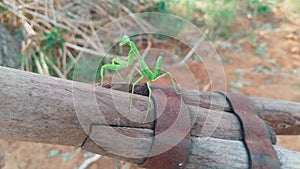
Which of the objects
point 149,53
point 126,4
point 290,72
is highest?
point 126,4

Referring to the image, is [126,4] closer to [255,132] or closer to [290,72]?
[290,72]

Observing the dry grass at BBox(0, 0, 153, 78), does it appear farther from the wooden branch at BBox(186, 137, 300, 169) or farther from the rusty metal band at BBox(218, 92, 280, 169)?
the wooden branch at BBox(186, 137, 300, 169)

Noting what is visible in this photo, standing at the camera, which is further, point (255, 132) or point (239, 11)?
point (239, 11)

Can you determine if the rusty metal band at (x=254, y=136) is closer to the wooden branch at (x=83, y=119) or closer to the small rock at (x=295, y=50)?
the wooden branch at (x=83, y=119)

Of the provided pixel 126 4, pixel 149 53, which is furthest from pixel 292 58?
pixel 149 53

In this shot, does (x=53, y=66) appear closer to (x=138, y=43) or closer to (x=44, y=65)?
(x=44, y=65)

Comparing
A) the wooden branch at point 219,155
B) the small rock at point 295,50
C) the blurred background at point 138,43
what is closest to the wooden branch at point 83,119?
the wooden branch at point 219,155

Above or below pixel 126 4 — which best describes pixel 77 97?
below
